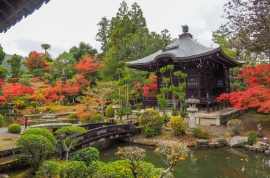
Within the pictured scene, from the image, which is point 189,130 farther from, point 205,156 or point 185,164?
point 185,164

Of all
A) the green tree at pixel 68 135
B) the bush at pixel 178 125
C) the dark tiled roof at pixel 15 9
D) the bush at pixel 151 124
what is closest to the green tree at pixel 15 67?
the bush at pixel 151 124

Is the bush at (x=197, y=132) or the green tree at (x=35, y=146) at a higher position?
the green tree at (x=35, y=146)

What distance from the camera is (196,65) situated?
16.5m

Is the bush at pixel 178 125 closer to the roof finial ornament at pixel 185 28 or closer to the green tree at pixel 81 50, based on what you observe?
the roof finial ornament at pixel 185 28

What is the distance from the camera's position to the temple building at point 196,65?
614 inches

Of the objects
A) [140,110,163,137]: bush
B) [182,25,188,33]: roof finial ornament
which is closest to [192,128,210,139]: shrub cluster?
[140,110,163,137]: bush

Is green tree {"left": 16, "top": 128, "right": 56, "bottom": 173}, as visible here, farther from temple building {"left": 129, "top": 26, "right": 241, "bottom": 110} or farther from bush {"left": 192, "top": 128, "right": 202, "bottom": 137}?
temple building {"left": 129, "top": 26, "right": 241, "bottom": 110}

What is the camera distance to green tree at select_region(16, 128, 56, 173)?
6.24 metres

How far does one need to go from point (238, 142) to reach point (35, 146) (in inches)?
371

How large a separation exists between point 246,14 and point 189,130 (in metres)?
7.81

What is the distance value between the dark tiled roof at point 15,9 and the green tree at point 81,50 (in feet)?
111

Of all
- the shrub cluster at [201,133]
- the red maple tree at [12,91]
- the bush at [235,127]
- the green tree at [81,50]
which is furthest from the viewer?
the green tree at [81,50]

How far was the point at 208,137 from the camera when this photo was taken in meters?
11.1

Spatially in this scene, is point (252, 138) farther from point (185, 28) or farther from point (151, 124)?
point (185, 28)
